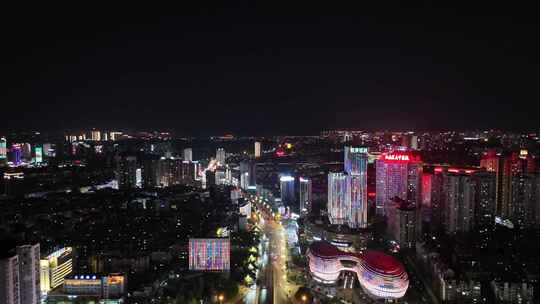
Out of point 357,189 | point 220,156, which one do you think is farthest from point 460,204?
point 220,156

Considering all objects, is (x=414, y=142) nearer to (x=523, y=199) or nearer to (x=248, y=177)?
(x=248, y=177)

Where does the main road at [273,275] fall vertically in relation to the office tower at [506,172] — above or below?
below

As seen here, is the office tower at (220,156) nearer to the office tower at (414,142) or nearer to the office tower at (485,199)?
the office tower at (414,142)

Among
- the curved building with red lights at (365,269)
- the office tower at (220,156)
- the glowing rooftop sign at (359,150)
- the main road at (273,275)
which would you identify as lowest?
the main road at (273,275)

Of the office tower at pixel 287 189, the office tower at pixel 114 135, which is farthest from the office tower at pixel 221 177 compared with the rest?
the office tower at pixel 114 135

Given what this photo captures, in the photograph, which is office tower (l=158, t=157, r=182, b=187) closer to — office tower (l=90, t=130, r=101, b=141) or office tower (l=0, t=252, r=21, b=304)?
office tower (l=90, t=130, r=101, b=141)

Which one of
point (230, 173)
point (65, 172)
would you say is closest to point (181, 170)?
point (230, 173)

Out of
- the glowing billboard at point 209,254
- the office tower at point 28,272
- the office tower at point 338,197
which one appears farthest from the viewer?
the office tower at point 338,197

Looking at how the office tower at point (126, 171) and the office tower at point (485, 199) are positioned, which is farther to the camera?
the office tower at point (126, 171)
